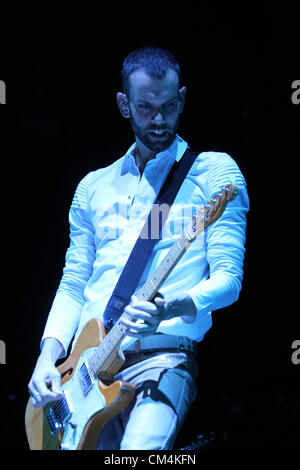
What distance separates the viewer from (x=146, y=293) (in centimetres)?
198

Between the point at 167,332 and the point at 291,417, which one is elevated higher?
the point at 167,332

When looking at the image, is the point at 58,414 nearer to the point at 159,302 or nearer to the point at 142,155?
the point at 159,302

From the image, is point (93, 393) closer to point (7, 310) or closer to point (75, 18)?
point (7, 310)

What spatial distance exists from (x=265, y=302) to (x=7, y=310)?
172cm

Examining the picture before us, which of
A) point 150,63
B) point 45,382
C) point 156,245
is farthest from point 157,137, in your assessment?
point 45,382

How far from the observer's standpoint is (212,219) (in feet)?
6.31

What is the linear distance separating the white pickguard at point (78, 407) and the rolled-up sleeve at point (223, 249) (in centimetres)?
51

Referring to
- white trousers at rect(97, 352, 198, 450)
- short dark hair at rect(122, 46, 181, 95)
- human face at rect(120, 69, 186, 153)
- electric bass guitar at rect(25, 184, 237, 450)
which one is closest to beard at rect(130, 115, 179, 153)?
human face at rect(120, 69, 186, 153)

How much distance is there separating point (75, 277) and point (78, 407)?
69 cm

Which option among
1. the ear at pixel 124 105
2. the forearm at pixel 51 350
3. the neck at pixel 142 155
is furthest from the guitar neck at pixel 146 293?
the ear at pixel 124 105

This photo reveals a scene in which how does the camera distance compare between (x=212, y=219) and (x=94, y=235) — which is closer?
(x=212, y=219)

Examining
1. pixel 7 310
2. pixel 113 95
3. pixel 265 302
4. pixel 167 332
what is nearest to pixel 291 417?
pixel 265 302

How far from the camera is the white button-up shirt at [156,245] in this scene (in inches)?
83.0

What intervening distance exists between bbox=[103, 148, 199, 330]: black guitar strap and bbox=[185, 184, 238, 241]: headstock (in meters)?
0.37
